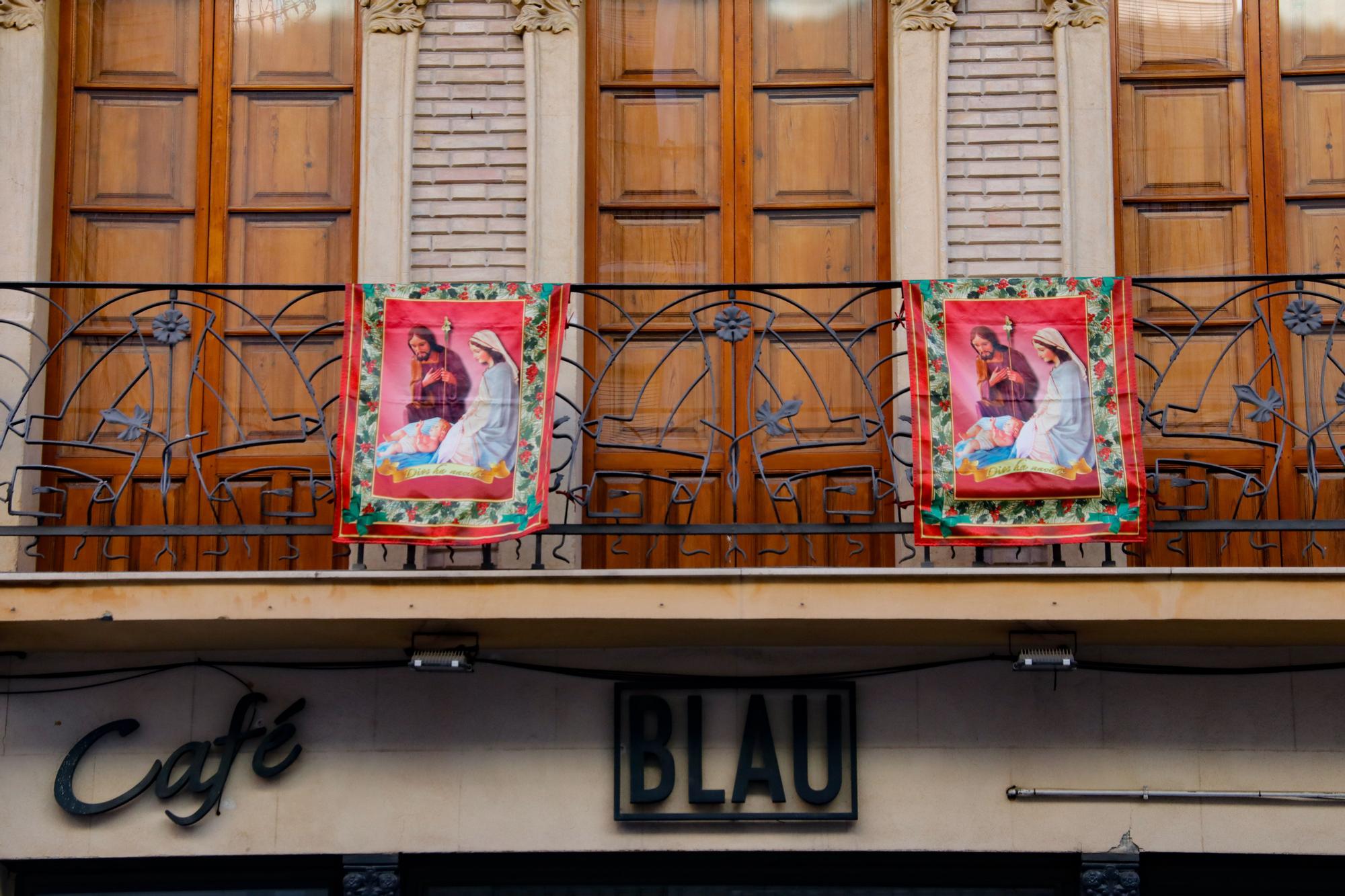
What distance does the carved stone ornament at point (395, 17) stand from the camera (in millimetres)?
8297

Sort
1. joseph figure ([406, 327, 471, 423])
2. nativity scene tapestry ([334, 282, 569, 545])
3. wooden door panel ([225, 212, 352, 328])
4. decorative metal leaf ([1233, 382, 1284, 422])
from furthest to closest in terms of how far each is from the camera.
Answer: wooden door panel ([225, 212, 352, 328])
decorative metal leaf ([1233, 382, 1284, 422])
joseph figure ([406, 327, 471, 423])
nativity scene tapestry ([334, 282, 569, 545])

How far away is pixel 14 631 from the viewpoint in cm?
750

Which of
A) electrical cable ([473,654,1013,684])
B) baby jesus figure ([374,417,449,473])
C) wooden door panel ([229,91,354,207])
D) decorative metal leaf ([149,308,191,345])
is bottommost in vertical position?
electrical cable ([473,654,1013,684])

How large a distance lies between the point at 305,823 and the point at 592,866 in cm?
138

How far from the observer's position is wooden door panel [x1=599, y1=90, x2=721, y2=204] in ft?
27.9

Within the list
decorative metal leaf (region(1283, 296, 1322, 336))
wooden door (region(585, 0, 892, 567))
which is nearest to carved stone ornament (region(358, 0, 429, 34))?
wooden door (region(585, 0, 892, 567))

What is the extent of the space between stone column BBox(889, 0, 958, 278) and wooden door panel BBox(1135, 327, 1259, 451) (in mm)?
1188

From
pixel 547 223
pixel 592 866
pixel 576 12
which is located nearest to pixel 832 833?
pixel 592 866

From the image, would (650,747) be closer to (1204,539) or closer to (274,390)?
(274,390)

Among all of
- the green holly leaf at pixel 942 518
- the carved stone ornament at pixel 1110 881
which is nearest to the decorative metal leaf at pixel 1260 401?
the green holly leaf at pixel 942 518

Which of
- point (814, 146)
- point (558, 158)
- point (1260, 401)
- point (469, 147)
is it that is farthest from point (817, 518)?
point (469, 147)

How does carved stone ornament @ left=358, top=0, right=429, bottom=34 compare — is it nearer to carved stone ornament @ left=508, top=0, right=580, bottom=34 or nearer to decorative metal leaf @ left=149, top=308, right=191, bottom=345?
carved stone ornament @ left=508, top=0, right=580, bottom=34

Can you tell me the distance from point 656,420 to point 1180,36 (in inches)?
136

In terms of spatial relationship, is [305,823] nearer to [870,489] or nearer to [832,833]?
[832,833]
